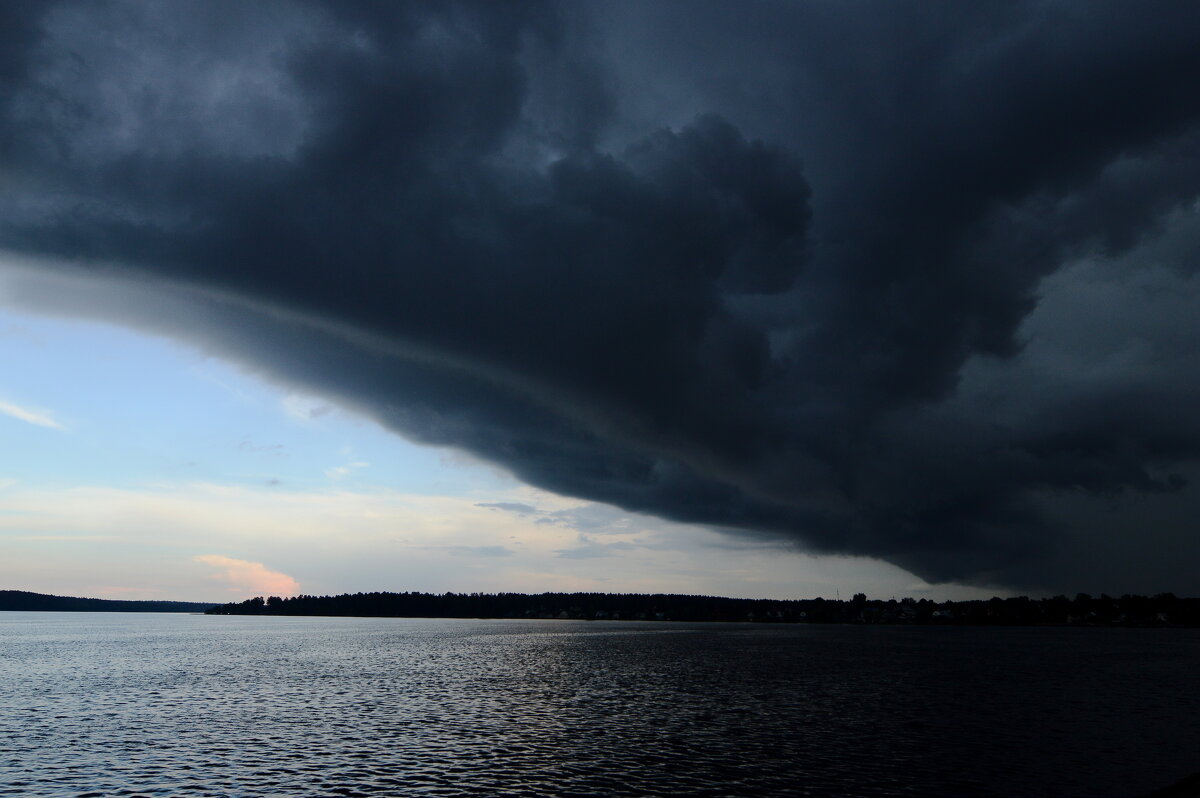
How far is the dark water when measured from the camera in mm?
46125

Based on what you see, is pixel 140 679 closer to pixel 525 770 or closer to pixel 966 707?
pixel 525 770

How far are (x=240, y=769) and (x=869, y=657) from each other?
484 feet

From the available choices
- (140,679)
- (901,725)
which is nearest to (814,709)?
(901,725)

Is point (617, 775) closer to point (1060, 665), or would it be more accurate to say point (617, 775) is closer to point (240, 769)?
point (240, 769)

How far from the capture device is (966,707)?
270 ft

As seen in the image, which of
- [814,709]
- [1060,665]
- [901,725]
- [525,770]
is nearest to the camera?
[525,770]

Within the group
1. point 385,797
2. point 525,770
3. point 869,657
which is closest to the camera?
point 385,797

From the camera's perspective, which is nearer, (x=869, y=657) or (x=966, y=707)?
(x=966, y=707)

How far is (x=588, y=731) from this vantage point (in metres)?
64.1

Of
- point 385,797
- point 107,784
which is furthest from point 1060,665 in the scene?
point 107,784

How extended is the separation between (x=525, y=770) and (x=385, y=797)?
10552 millimetres

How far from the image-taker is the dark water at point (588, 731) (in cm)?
4612

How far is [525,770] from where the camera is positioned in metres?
49.1

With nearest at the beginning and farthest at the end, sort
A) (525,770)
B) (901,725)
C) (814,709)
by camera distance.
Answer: (525,770) < (901,725) < (814,709)
